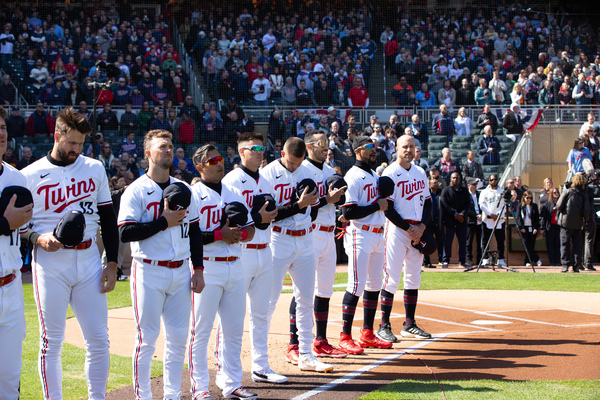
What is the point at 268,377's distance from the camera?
569 cm

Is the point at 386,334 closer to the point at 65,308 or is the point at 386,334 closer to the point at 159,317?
the point at 159,317

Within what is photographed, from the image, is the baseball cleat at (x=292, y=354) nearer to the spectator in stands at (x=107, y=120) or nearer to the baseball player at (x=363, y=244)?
the baseball player at (x=363, y=244)

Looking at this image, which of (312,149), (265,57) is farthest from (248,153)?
(265,57)

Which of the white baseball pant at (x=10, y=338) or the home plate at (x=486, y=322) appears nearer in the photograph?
the white baseball pant at (x=10, y=338)

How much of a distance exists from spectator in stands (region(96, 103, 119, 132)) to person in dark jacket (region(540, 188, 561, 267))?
11.1 meters

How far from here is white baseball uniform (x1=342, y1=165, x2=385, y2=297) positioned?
23.1ft

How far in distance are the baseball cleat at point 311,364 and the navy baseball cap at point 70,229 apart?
106 inches

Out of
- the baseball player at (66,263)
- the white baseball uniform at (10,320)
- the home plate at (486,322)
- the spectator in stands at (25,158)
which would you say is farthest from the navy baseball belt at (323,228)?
the spectator in stands at (25,158)

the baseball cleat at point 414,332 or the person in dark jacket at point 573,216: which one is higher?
the person in dark jacket at point 573,216

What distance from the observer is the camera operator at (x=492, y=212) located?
1504cm

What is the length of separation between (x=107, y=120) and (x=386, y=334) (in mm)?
12403

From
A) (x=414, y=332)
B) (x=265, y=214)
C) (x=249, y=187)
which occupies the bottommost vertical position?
(x=414, y=332)

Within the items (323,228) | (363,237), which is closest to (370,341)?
(363,237)

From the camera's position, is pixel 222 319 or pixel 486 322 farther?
pixel 486 322
